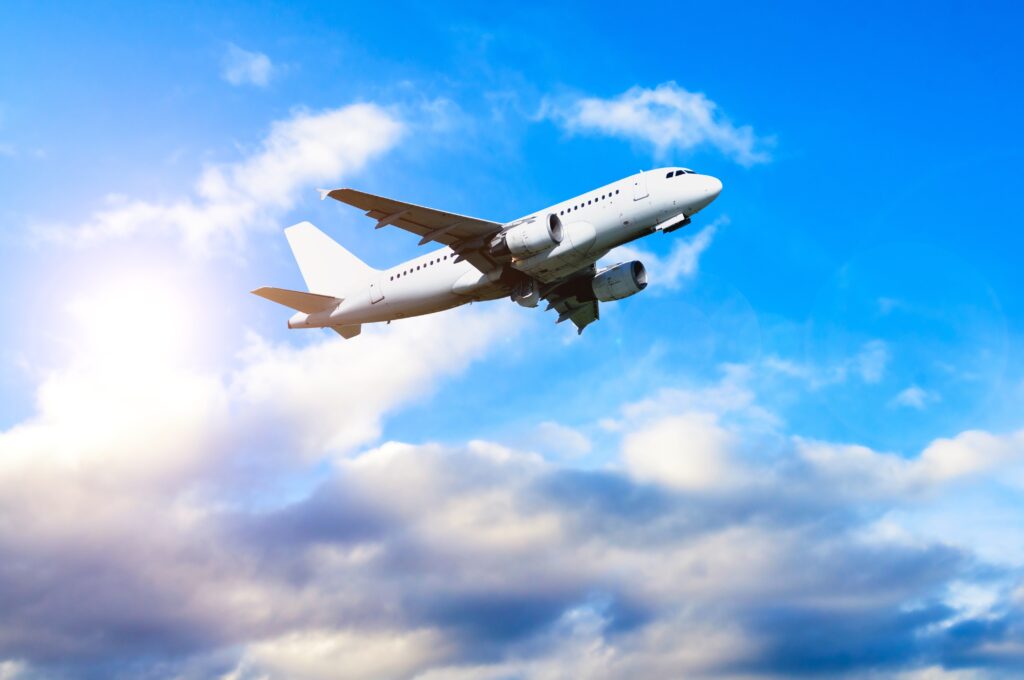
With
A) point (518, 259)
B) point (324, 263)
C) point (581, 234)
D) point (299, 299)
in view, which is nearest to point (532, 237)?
point (518, 259)

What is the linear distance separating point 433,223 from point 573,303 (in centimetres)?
1392

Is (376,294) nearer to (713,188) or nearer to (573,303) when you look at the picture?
(573,303)

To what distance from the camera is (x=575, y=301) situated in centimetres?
6191

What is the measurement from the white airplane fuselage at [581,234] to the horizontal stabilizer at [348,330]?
445 cm

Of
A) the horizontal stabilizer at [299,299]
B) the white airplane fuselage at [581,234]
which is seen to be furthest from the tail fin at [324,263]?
the white airplane fuselage at [581,234]

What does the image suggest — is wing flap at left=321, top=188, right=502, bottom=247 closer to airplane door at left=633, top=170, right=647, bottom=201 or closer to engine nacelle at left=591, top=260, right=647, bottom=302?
airplane door at left=633, top=170, right=647, bottom=201

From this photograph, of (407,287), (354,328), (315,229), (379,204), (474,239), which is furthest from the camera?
(315,229)

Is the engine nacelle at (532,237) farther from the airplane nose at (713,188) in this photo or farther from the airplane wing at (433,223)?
the airplane nose at (713,188)

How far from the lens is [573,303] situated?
204 feet

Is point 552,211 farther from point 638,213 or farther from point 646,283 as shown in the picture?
point 646,283

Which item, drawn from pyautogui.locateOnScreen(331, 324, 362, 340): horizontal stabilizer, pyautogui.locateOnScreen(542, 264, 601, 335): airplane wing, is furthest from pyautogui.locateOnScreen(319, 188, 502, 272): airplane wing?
pyautogui.locateOnScreen(331, 324, 362, 340): horizontal stabilizer

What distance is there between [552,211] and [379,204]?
9.56m

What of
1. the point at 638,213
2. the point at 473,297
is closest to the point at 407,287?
the point at 473,297

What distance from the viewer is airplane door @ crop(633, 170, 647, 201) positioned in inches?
2024
